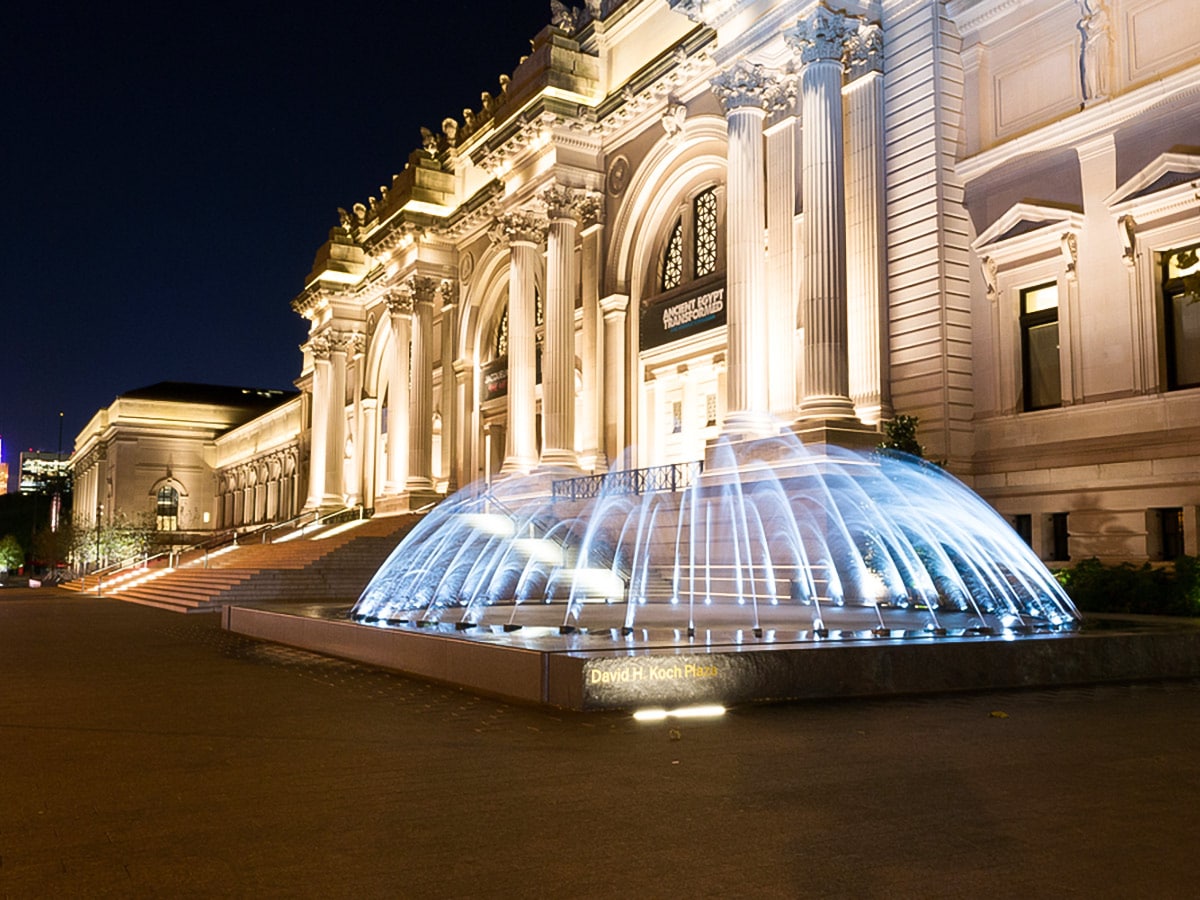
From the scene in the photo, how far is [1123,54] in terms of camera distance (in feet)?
74.6

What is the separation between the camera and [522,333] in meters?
40.0

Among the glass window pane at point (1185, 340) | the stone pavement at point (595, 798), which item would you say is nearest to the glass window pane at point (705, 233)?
the glass window pane at point (1185, 340)

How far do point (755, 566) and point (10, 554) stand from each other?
9895cm

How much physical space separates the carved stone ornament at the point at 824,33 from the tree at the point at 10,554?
9670cm

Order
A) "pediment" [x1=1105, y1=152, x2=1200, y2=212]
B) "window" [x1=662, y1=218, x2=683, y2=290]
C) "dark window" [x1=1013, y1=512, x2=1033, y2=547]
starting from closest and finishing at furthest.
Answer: "pediment" [x1=1105, y1=152, x2=1200, y2=212]
"dark window" [x1=1013, y1=512, x2=1033, y2=547]
"window" [x1=662, y1=218, x2=683, y2=290]

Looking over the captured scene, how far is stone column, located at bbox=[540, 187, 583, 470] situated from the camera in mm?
37844

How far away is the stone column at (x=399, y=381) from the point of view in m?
49.7

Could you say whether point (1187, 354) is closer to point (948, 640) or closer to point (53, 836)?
point (948, 640)

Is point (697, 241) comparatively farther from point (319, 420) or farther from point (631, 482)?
point (319, 420)

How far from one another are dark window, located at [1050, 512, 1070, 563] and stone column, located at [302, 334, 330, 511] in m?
42.3

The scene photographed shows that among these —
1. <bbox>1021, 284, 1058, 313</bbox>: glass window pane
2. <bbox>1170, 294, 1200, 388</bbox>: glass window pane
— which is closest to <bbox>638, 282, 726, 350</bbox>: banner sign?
<bbox>1021, 284, 1058, 313</bbox>: glass window pane

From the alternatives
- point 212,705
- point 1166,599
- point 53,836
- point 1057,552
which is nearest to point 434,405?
point 1057,552

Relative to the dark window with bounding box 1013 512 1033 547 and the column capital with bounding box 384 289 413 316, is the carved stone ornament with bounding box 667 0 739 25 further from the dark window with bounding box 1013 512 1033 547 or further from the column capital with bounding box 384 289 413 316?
the column capital with bounding box 384 289 413 316

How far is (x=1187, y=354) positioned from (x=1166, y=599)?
16.9 feet
